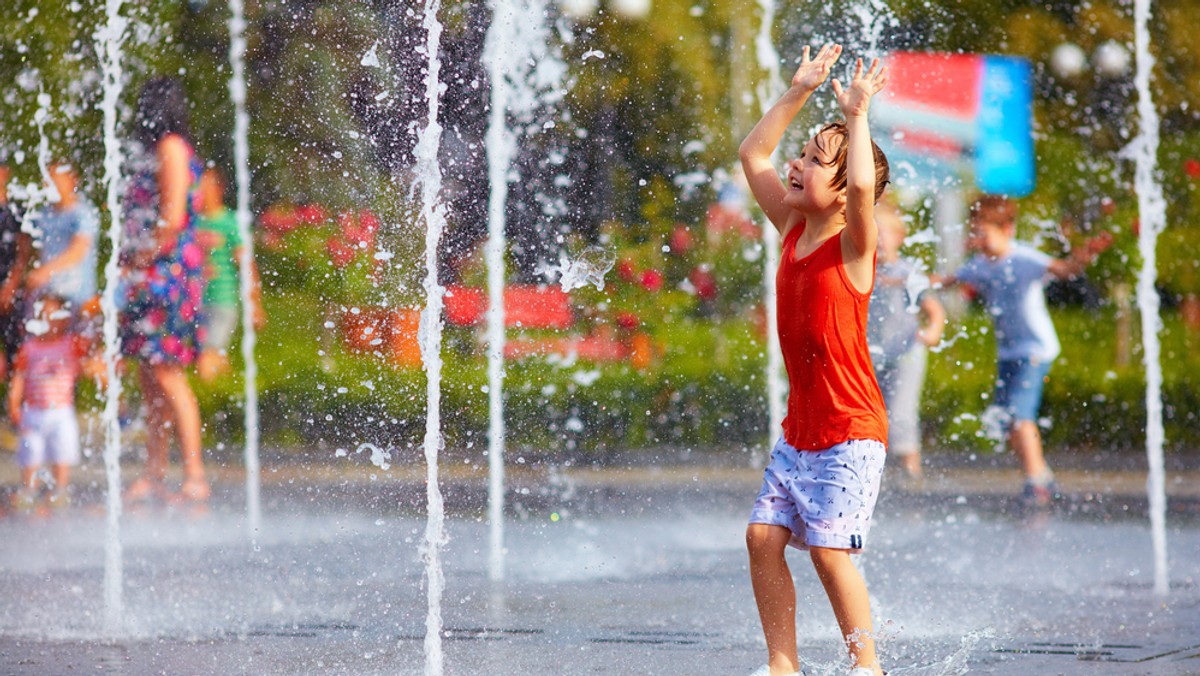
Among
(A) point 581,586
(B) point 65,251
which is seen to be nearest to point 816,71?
(A) point 581,586

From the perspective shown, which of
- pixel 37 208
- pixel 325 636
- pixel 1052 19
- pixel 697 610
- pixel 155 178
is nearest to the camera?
pixel 325 636

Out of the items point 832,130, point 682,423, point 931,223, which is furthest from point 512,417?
point 832,130

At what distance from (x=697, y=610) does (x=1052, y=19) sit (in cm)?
845

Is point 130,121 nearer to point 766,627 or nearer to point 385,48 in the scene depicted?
point 385,48

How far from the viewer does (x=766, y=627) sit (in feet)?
10.1

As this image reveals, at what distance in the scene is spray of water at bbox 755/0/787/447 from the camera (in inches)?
294

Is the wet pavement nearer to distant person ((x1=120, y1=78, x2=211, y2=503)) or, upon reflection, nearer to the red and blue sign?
distant person ((x1=120, y1=78, x2=211, y2=503))

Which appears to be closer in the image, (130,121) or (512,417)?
(130,121)

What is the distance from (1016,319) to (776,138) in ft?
11.8

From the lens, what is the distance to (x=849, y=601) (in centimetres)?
304

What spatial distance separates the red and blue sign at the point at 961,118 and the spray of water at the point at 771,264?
712 millimetres

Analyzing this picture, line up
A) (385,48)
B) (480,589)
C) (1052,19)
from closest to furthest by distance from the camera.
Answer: (480,589) < (385,48) < (1052,19)

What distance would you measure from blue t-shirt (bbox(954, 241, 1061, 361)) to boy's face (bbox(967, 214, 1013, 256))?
0.04 meters

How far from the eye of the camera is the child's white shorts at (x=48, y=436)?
6520 millimetres
